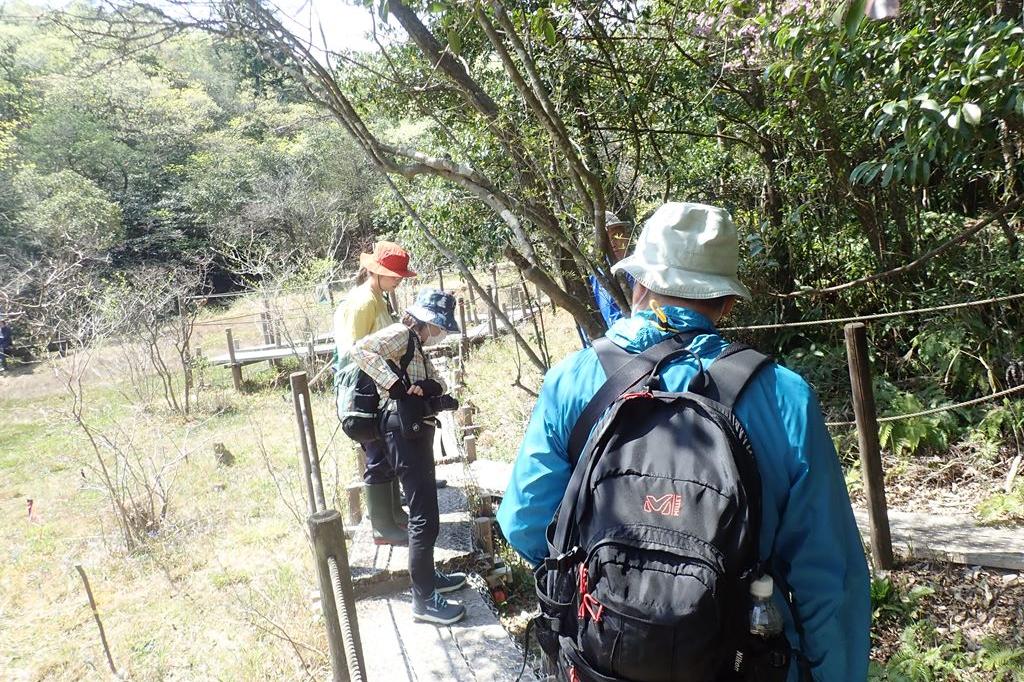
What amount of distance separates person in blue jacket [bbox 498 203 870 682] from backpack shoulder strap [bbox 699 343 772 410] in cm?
2

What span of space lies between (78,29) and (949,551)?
14.4 ft

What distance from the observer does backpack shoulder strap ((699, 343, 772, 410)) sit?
1.20m

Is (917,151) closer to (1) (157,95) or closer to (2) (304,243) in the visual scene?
(2) (304,243)

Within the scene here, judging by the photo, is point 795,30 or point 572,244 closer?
point 572,244

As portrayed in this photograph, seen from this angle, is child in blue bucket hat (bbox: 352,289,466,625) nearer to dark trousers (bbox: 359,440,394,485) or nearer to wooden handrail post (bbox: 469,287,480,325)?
dark trousers (bbox: 359,440,394,485)

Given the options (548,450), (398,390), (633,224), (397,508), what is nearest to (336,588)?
(548,450)

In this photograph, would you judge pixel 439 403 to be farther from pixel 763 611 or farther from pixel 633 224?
pixel 763 611

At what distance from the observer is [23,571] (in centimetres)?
650

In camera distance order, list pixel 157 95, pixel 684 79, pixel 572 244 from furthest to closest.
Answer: pixel 157 95
pixel 684 79
pixel 572 244

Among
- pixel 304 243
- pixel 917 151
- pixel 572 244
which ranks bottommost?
pixel 572 244

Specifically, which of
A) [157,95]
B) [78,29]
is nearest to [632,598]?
[78,29]

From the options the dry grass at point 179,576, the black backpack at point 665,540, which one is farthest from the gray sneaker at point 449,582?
the black backpack at point 665,540

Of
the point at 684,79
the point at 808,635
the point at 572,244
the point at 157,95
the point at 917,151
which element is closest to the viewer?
the point at 808,635

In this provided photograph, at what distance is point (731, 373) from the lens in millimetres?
1223
